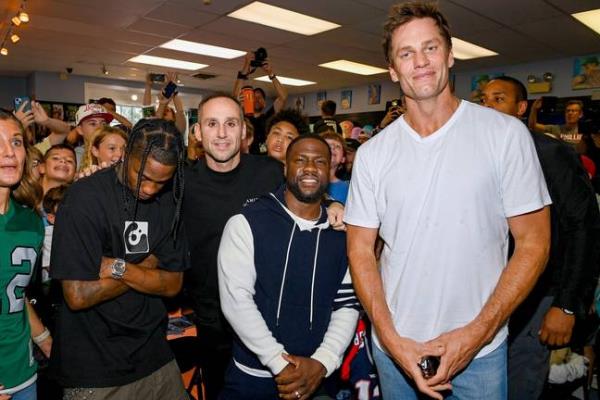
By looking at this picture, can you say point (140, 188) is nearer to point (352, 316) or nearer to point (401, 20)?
point (352, 316)

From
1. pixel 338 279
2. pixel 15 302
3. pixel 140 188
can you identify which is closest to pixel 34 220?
A: pixel 15 302

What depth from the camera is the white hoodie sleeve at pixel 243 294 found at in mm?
1745

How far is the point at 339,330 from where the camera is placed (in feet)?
6.15

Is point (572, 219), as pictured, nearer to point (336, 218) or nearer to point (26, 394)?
point (336, 218)

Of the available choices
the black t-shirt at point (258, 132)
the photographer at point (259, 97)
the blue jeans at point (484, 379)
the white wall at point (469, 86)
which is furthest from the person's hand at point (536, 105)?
the white wall at point (469, 86)

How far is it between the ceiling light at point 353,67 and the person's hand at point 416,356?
26.4ft

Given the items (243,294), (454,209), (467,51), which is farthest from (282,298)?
(467,51)

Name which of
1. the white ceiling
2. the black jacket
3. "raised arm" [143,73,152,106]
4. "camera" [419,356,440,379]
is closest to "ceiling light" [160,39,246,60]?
the white ceiling

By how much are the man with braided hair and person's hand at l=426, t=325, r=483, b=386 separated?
110cm

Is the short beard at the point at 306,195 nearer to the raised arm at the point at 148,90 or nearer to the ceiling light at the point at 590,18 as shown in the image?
the raised arm at the point at 148,90

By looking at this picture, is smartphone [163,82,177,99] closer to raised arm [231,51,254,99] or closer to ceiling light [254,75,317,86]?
raised arm [231,51,254,99]

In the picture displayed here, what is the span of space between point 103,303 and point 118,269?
0.16 meters

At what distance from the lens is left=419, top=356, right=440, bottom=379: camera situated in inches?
56.4

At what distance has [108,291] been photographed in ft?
5.17
